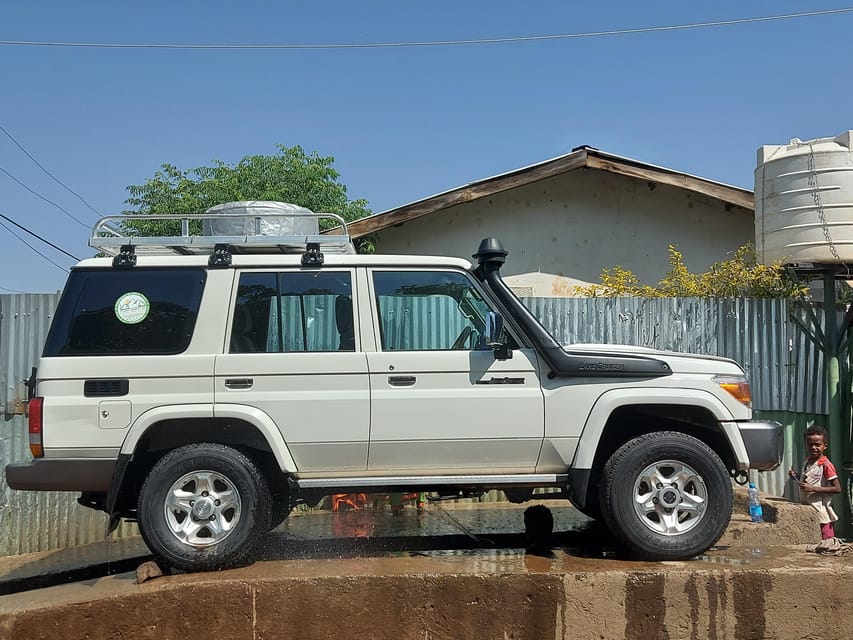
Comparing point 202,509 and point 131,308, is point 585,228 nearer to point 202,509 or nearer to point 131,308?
point 131,308

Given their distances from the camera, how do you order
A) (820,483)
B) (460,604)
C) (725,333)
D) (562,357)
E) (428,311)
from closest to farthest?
(460,604)
(562,357)
(428,311)
(820,483)
(725,333)

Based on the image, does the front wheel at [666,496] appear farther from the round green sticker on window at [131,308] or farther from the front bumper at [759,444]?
the round green sticker on window at [131,308]

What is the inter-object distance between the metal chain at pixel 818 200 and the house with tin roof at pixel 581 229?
242 centimetres

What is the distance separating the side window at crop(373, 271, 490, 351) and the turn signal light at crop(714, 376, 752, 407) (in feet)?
5.22

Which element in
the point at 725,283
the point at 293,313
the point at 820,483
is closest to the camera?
the point at 293,313

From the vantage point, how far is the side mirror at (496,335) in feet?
16.3

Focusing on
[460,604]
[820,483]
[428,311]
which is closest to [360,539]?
[460,604]

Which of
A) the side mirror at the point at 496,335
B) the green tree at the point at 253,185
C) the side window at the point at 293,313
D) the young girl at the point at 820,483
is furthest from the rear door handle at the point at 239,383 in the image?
the green tree at the point at 253,185

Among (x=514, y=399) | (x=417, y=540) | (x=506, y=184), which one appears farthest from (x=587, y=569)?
(x=506, y=184)

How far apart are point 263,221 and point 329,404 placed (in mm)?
1622

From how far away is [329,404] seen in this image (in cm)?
497

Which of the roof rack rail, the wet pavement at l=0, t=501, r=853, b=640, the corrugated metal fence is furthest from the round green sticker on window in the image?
the corrugated metal fence

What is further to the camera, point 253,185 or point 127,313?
point 253,185

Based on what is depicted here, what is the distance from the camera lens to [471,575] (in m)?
4.61
